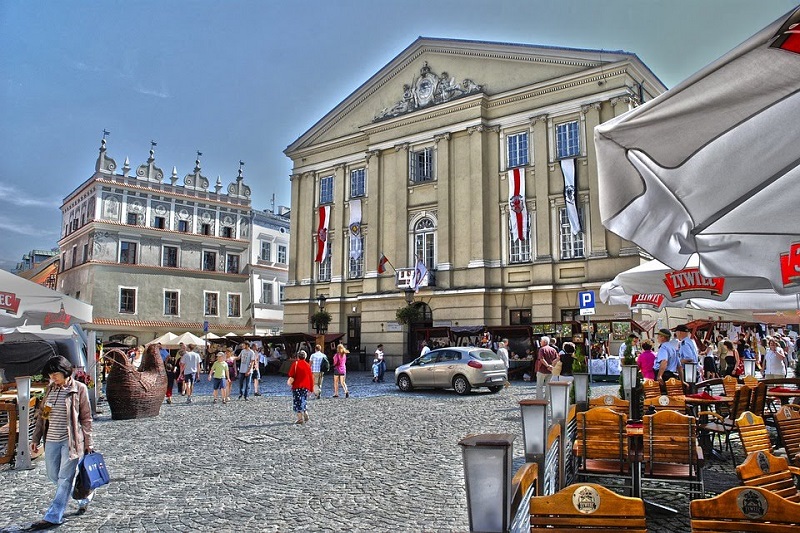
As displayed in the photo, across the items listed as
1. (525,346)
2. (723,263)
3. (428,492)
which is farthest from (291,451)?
(525,346)

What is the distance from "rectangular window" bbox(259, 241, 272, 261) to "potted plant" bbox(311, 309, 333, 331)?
69.1 feet

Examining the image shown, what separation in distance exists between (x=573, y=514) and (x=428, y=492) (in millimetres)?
4797

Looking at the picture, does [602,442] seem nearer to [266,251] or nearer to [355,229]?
[355,229]

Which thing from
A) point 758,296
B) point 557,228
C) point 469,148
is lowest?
point 758,296

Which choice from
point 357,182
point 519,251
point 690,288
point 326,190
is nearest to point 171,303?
point 326,190

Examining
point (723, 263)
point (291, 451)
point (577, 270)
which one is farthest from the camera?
point (577, 270)

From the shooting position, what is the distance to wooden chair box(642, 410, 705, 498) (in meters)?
5.97

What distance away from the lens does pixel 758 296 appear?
1241 centimetres

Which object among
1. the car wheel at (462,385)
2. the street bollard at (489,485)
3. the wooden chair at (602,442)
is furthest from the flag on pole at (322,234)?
the street bollard at (489,485)

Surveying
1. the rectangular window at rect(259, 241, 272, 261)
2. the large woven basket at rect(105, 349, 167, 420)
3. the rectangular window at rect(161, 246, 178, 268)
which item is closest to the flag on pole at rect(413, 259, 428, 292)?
the large woven basket at rect(105, 349, 167, 420)

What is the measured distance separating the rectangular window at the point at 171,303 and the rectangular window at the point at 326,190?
59.4ft

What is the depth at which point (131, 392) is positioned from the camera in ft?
50.6

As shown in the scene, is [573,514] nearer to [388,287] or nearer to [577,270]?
[577,270]

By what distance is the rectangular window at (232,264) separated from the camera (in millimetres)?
54306
